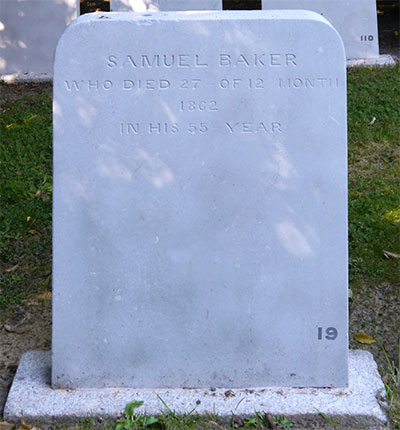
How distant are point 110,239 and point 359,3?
6055 millimetres

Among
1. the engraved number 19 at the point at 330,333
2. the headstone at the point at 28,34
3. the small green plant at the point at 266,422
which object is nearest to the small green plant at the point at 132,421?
the small green plant at the point at 266,422

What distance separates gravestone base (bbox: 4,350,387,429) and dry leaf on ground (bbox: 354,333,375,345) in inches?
17.5

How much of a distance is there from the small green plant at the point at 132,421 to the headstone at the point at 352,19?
Result: 596cm

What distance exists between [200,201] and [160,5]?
563cm

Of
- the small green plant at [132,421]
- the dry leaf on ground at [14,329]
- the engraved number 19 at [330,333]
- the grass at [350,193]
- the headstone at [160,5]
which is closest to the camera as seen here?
the small green plant at [132,421]

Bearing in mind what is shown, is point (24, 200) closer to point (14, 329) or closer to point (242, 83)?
point (14, 329)

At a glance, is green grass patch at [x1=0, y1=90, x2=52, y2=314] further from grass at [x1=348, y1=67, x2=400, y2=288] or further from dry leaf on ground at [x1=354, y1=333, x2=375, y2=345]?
grass at [x1=348, y1=67, x2=400, y2=288]

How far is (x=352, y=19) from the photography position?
8.22m

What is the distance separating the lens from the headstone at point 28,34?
816cm

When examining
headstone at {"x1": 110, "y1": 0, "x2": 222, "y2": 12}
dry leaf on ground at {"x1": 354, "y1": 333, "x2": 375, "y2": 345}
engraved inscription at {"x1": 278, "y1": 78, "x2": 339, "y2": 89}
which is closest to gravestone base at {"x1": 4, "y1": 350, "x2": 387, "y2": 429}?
dry leaf on ground at {"x1": 354, "y1": 333, "x2": 375, "y2": 345}

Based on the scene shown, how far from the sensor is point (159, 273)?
10.8ft

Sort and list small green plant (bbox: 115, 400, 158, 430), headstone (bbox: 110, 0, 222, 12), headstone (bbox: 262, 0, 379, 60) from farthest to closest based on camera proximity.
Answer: headstone (bbox: 110, 0, 222, 12) < headstone (bbox: 262, 0, 379, 60) < small green plant (bbox: 115, 400, 158, 430)

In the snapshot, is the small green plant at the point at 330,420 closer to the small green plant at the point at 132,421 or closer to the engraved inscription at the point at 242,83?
the small green plant at the point at 132,421

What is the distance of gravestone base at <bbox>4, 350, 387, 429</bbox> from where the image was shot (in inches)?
124
